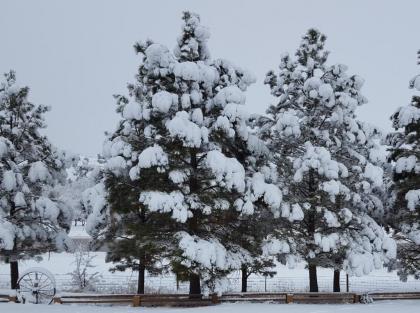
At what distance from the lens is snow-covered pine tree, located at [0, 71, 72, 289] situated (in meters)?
23.2

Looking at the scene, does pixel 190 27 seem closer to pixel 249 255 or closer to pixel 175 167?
pixel 175 167

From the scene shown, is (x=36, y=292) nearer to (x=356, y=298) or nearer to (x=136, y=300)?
(x=136, y=300)

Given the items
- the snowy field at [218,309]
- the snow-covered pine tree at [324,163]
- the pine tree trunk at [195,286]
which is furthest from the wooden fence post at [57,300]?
the snow-covered pine tree at [324,163]

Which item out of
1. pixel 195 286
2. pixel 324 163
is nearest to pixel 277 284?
pixel 195 286

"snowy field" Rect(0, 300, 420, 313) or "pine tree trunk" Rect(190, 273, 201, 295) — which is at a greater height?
"pine tree trunk" Rect(190, 273, 201, 295)

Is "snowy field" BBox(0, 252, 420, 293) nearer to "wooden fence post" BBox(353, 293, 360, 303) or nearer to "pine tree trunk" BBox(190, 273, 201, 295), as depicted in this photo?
"pine tree trunk" BBox(190, 273, 201, 295)

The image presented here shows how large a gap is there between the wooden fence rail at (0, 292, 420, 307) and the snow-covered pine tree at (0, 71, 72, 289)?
3062mm

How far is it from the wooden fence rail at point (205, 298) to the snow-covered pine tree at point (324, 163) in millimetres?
1083

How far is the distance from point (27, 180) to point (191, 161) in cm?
941

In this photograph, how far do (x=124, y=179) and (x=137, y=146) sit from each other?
5.19ft

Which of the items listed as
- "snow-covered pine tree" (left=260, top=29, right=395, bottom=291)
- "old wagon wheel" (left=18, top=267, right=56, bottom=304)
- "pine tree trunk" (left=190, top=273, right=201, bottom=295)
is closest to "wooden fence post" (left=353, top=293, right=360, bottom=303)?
"snow-covered pine tree" (left=260, top=29, right=395, bottom=291)

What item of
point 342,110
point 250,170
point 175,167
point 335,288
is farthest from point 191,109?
point 335,288

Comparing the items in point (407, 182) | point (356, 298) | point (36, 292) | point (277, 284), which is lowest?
point (277, 284)

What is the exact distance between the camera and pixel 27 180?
24.8 m
